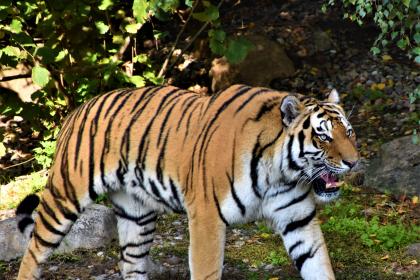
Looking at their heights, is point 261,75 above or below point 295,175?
below

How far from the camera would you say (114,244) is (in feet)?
Answer: 20.1

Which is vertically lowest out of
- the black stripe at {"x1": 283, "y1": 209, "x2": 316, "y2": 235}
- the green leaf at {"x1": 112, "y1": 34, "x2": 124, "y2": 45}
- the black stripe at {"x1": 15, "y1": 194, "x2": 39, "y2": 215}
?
the black stripe at {"x1": 15, "y1": 194, "x2": 39, "y2": 215}

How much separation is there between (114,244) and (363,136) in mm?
3348

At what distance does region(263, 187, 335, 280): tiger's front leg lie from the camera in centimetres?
420

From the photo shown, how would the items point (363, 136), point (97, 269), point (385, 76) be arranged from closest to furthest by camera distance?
point (97, 269), point (363, 136), point (385, 76)

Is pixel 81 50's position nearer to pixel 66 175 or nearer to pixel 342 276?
pixel 66 175

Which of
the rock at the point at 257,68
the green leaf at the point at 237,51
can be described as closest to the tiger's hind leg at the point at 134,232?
the green leaf at the point at 237,51

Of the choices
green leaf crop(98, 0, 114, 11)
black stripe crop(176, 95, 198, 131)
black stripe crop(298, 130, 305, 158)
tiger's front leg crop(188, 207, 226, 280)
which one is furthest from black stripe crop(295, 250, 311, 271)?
green leaf crop(98, 0, 114, 11)

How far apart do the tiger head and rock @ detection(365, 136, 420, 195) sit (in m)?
2.92

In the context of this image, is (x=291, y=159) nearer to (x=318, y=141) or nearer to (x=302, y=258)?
(x=318, y=141)

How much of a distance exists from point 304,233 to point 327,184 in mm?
309

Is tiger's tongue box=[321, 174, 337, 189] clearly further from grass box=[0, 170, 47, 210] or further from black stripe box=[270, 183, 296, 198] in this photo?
grass box=[0, 170, 47, 210]

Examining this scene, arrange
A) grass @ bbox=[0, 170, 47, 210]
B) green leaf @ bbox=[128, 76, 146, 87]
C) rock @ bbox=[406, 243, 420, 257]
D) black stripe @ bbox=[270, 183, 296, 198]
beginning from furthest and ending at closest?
grass @ bbox=[0, 170, 47, 210] < green leaf @ bbox=[128, 76, 146, 87] < rock @ bbox=[406, 243, 420, 257] < black stripe @ bbox=[270, 183, 296, 198]

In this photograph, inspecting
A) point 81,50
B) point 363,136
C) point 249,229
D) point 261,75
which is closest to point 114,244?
point 249,229
